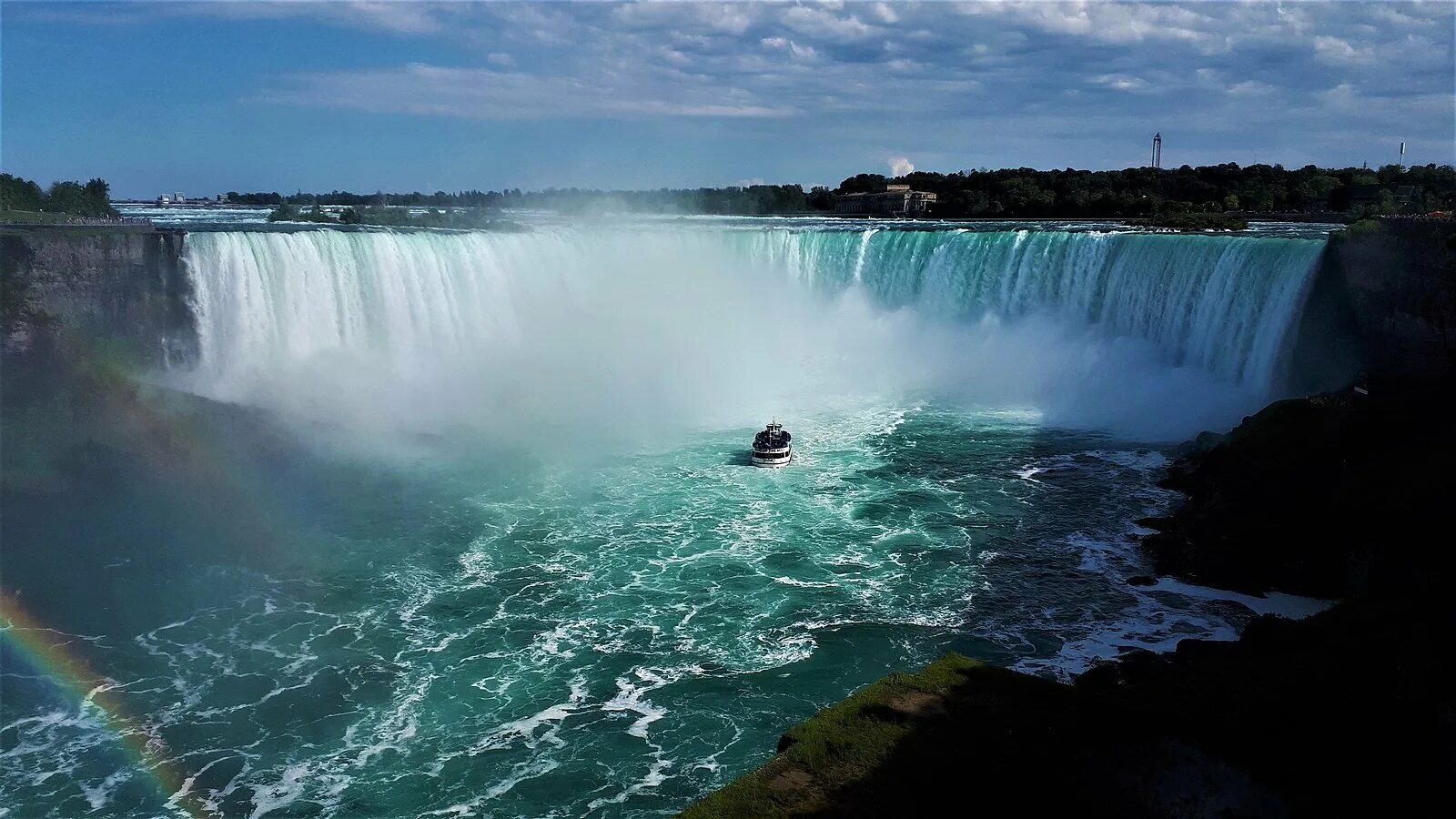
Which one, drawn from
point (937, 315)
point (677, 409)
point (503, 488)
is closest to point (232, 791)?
point (503, 488)

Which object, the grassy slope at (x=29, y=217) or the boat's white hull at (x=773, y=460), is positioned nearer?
the boat's white hull at (x=773, y=460)

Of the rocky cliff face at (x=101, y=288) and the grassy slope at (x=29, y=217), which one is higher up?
the grassy slope at (x=29, y=217)

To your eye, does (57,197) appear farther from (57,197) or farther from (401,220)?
(401,220)


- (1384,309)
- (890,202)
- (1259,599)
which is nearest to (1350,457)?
(1259,599)

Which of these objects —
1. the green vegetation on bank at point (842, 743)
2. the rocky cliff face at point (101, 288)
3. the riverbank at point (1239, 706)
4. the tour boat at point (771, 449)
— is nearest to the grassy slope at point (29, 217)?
the rocky cliff face at point (101, 288)

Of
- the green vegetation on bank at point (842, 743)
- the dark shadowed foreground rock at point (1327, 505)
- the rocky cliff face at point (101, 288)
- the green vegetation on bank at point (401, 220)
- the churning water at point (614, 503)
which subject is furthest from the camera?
the green vegetation on bank at point (401, 220)

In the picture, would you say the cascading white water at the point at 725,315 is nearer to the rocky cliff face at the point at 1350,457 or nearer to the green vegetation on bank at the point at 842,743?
the rocky cliff face at the point at 1350,457
